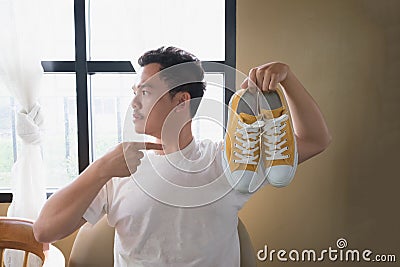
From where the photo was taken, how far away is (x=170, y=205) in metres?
1.32

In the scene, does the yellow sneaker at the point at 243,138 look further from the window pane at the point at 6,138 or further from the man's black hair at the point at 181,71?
the window pane at the point at 6,138

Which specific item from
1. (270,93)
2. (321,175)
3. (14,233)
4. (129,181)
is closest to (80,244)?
(14,233)

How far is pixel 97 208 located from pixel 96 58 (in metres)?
0.91

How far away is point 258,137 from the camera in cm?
127

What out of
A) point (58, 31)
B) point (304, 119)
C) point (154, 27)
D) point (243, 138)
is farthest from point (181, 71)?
point (58, 31)

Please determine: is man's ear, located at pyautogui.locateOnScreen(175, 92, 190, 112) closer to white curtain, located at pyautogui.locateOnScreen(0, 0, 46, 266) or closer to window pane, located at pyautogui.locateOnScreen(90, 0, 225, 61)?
window pane, located at pyautogui.locateOnScreen(90, 0, 225, 61)

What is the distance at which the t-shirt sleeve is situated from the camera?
128 cm

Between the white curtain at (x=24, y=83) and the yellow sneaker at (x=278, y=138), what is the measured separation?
40.5 inches

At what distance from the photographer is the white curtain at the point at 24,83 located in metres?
1.91

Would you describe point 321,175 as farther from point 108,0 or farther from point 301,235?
point 108,0

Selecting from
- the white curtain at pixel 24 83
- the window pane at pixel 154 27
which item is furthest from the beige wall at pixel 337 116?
the white curtain at pixel 24 83

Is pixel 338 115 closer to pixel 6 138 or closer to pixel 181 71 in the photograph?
pixel 181 71

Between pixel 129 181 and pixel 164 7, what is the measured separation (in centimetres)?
87

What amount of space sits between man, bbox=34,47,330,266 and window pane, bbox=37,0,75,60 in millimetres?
858
